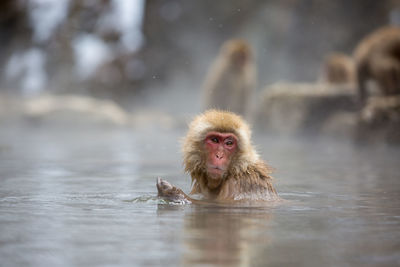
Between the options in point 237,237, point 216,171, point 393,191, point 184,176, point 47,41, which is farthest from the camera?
point 47,41

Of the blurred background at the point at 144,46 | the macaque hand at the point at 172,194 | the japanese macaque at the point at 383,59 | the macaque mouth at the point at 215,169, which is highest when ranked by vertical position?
the blurred background at the point at 144,46

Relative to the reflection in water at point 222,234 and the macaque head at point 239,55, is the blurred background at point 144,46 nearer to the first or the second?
the macaque head at point 239,55

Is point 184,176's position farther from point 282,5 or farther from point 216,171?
point 282,5

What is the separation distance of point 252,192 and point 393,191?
126 cm

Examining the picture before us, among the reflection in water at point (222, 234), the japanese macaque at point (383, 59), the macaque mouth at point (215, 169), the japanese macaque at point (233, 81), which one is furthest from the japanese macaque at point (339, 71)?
the reflection in water at point (222, 234)

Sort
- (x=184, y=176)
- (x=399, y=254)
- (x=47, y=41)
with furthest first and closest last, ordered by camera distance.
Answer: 1. (x=47, y=41)
2. (x=184, y=176)
3. (x=399, y=254)

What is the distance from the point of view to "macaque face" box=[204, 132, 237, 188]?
412 cm

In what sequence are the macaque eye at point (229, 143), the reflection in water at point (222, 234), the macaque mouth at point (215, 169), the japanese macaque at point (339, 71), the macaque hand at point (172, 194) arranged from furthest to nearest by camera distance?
1. the japanese macaque at point (339, 71)
2. the macaque eye at point (229, 143)
3. the macaque mouth at point (215, 169)
4. the macaque hand at point (172, 194)
5. the reflection in water at point (222, 234)

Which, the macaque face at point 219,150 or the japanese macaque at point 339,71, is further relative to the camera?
the japanese macaque at point 339,71

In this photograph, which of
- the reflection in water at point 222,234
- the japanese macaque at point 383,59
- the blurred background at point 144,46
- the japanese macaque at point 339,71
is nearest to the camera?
the reflection in water at point 222,234

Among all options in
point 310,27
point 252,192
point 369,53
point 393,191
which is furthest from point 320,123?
point 252,192

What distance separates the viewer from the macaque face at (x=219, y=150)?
412cm

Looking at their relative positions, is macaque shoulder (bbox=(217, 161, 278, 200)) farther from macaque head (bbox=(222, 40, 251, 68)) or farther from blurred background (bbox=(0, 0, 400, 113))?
blurred background (bbox=(0, 0, 400, 113))

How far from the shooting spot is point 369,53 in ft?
32.7
